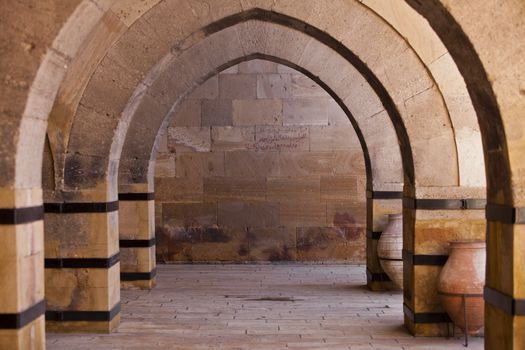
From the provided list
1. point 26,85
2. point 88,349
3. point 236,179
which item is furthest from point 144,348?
point 236,179

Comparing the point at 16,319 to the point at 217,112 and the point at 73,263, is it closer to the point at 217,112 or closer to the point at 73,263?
the point at 73,263

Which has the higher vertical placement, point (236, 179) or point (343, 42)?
point (343, 42)

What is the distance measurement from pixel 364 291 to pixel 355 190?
3.01 meters

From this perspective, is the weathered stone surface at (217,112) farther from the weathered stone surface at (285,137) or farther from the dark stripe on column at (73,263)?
the dark stripe on column at (73,263)

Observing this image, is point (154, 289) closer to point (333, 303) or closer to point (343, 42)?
point (333, 303)

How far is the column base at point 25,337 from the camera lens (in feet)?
13.1

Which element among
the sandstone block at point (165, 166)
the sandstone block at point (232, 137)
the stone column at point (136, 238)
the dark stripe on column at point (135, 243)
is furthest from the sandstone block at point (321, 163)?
the dark stripe on column at point (135, 243)

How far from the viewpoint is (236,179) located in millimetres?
11609

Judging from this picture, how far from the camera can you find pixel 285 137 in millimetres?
11516

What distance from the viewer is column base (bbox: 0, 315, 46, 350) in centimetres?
400

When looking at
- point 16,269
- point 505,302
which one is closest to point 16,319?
point 16,269

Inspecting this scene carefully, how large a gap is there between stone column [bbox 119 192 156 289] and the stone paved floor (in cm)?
28

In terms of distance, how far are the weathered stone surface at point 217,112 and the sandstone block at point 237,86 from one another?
13 centimetres

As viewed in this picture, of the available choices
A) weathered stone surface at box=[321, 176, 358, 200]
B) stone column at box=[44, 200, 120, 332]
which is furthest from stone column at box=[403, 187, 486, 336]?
weathered stone surface at box=[321, 176, 358, 200]
